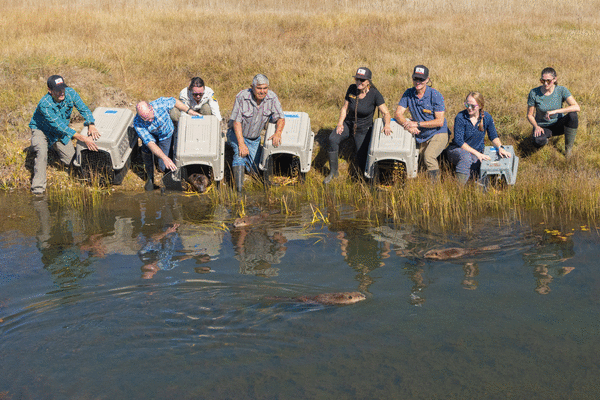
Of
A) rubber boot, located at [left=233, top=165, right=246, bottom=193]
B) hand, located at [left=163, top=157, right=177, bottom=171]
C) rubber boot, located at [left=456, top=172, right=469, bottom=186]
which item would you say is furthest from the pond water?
rubber boot, located at [left=233, top=165, right=246, bottom=193]

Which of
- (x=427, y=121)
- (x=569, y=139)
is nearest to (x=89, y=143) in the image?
Answer: (x=427, y=121)

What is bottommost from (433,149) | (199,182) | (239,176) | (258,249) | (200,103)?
(258,249)

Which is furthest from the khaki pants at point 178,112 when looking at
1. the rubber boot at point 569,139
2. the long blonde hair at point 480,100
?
the rubber boot at point 569,139

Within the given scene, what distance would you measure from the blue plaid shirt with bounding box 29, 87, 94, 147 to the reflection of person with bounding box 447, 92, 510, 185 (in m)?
5.28

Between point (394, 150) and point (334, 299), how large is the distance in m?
3.69

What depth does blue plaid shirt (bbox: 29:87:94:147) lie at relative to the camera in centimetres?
817

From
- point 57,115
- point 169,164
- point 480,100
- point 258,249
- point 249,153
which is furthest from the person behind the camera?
point 249,153

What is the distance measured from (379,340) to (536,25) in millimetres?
13664

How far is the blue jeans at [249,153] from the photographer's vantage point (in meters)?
8.45

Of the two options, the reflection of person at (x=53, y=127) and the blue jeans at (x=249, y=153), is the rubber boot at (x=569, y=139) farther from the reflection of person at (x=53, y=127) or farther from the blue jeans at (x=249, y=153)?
the reflection of person at (x=53, y=127)

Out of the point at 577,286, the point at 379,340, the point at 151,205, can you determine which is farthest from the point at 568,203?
the point at 151,205

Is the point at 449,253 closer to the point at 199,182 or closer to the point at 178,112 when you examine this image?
the point at 199,182

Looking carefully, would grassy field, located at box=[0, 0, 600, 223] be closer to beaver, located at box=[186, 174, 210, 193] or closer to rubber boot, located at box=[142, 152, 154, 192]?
rubber boot, located at box=[142, 152, 154, 192]

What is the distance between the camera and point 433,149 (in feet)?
26.7
